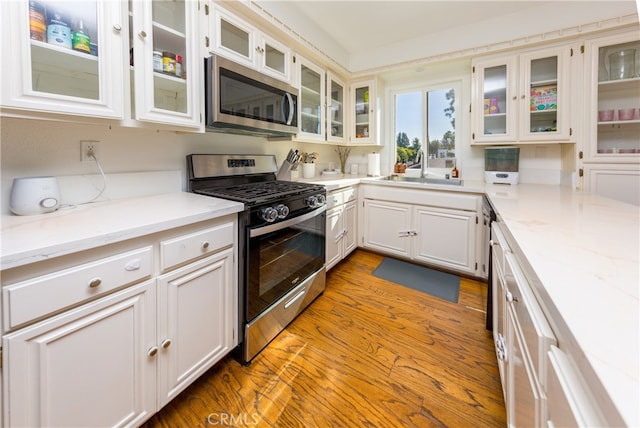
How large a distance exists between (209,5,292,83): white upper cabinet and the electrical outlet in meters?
0.83

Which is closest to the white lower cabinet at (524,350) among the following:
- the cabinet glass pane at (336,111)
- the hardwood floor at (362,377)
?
the hardwood floor at (362,377)

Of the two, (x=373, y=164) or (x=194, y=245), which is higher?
(x=373, y=164)

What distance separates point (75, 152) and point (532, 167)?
139 inches

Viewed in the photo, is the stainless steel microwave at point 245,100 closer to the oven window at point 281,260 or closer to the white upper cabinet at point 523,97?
the oven window at point 281,260

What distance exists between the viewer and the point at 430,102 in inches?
129

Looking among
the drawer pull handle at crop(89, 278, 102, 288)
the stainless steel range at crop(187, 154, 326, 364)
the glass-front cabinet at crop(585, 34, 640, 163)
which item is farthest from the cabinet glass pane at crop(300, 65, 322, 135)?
the glass-front cabinet at crop(585, 34, 640, 163)

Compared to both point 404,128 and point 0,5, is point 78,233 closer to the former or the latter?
point 0,5

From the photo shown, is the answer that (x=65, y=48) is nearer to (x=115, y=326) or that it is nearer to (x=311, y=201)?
(x=115, y=326)

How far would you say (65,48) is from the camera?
43.3 inches

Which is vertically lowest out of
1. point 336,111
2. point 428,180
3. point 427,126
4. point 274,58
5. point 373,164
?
point 428,180

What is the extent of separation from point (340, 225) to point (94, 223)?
6.37 feet

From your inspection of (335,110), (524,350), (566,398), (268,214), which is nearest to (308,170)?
(335,110)

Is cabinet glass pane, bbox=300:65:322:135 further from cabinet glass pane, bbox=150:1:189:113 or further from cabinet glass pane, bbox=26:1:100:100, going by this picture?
cabinet glass pane, bbox=26:1:100:100

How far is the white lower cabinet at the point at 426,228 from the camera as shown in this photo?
8.04 feet
